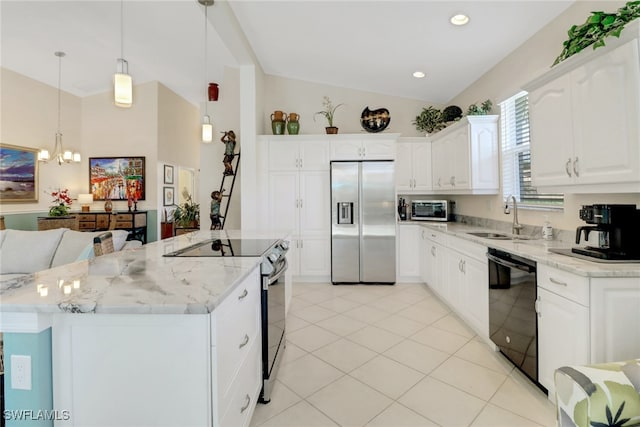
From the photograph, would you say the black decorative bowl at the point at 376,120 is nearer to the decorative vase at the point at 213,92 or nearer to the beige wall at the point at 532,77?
the beige wall at the point at 532,77

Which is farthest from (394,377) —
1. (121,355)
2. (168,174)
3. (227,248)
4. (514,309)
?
(168,174)

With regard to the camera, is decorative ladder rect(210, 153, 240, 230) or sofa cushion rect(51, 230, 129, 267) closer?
sofa cushion rect(51, 230, 129, 267)

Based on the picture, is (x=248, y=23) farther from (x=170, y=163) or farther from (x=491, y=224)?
(x=170, y=163)

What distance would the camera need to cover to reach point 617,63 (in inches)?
65.2

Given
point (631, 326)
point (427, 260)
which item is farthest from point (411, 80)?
point (631, 326)

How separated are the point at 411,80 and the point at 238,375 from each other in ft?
14.2

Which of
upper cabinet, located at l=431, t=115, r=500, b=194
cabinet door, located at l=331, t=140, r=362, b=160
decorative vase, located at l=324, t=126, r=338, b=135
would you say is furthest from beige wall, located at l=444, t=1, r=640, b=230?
decorative vase, located at l=324, t=126, r=338, b=135

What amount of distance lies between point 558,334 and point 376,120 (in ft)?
11.8

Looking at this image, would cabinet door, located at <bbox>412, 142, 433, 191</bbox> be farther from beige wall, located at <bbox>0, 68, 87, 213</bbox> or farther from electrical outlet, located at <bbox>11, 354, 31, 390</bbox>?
beige wall, located at <bbox>0, 68, 87, 213</bbox>

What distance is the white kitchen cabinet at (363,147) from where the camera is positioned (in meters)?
4.46

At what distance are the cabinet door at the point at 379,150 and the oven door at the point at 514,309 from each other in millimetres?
2346

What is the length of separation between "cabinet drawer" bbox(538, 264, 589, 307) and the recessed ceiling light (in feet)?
7.59

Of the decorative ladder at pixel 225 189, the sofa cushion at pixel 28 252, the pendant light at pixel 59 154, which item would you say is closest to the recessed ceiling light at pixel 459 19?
the decorative ladder at pixel 225 189

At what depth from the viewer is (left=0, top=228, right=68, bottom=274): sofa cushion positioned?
316 cm
